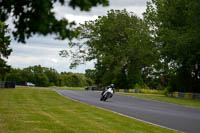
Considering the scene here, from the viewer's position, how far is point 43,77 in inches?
5758

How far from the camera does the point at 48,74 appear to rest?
161 m

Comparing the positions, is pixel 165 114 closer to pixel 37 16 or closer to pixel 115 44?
pixel 37 16

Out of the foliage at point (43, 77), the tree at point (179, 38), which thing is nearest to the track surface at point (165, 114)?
the tree at point (179, 38)

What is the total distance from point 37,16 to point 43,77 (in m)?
143

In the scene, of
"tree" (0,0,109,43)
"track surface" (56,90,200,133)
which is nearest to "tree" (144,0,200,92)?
"track surface" (56,90,200,133)

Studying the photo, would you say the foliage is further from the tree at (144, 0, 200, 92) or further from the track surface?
the track surface

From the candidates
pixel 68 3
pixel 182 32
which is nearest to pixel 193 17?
pixel 182 32

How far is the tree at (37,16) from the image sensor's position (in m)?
4.84

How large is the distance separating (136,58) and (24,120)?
5974 cm

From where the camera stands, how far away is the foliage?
467 ft

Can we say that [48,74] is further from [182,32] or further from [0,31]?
[182,32]

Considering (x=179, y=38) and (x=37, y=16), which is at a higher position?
(x=179, y=38)

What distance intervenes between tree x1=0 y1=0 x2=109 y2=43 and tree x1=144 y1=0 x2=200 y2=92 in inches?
1437

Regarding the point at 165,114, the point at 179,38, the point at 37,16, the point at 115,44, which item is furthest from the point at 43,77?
the point at 37,16
